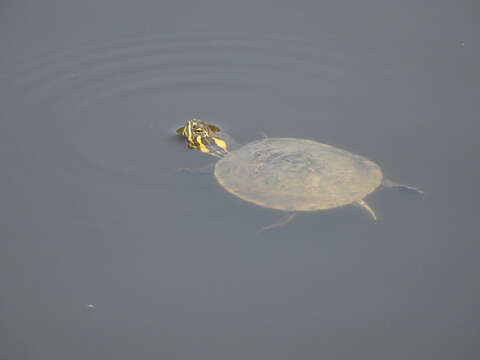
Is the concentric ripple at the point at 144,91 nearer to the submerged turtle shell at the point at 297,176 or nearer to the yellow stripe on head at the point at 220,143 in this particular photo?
the yellow stripe on head at the point at 220,143

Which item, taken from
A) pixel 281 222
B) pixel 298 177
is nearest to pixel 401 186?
pixel 298 177

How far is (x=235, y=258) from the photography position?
2.95 m

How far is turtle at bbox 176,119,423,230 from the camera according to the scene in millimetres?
3057

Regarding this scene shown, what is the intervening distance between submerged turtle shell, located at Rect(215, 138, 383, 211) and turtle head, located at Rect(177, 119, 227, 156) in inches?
10.9

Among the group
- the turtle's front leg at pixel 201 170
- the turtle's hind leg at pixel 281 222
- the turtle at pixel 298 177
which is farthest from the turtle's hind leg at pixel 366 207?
the turtle's front leg at pixel 201 170

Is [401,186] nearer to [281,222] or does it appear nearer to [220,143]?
[281,222]

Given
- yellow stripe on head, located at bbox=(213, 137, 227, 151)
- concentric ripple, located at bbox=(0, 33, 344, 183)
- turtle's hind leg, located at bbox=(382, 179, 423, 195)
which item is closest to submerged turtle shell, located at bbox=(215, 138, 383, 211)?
turtle's hind leg, located at bbox=(382, 179, 423, 195)

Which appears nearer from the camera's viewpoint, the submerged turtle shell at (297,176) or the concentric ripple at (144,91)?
the submerged turtle shell at (297,176)

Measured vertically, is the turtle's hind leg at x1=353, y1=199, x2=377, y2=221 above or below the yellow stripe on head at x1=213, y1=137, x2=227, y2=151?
below

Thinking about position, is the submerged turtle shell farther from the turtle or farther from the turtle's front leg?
the turtle's front leg

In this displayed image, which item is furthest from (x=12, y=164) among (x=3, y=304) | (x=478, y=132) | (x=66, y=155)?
(x=478, y=132)

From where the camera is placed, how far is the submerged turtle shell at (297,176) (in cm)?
306

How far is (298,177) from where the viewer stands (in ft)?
10.2

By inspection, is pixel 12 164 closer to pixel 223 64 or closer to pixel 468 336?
pixel 223 64
